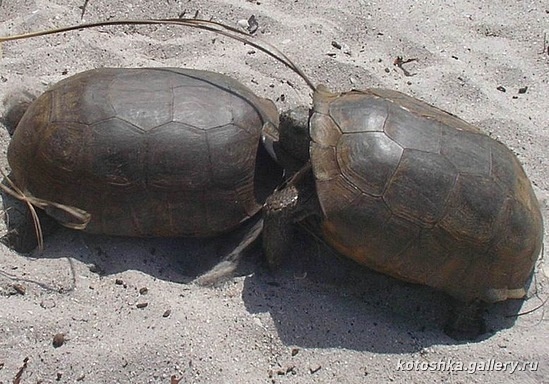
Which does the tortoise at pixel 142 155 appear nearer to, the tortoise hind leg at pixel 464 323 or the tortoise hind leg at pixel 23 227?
the tortoise hind leg at pixel 23 227

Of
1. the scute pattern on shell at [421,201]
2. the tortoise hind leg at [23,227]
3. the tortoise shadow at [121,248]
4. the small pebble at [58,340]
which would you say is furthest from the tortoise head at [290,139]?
the small pebble at [58,340]

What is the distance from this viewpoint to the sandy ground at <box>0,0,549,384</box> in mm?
3070

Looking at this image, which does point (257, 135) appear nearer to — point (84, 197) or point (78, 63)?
point (84, 197)

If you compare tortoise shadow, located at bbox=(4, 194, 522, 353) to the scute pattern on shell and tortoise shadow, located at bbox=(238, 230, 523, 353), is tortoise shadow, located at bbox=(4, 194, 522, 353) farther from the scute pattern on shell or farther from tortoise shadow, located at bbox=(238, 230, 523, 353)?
the scute pattern on shell

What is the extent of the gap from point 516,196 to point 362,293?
85cm

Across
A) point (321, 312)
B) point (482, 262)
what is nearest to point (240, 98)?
point (321, 312)

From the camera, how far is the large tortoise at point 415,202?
3.22 metres

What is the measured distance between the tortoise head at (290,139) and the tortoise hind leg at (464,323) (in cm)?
103

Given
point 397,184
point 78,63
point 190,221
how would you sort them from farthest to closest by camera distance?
point 78,63, point 190,221, point 397,184

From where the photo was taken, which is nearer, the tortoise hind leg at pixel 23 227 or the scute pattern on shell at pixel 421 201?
the scute pattern on shell at pixel 421 201

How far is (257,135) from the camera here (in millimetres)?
3559

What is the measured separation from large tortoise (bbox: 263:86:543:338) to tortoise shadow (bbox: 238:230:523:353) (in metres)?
0.13

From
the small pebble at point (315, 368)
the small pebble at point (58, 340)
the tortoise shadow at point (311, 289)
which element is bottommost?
the small pebble at point (315, 368)

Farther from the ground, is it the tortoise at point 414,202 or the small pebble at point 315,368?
the tortoise at point 414,202
